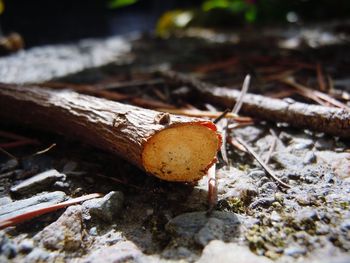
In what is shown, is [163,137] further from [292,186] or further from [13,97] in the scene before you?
[13,97]

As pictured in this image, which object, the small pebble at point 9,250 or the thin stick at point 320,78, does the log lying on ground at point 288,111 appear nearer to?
the thin stick at point 320,78

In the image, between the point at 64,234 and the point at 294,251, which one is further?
the point at 64,234

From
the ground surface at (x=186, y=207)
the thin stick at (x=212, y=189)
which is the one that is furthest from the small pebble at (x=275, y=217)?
the thin stick at (x=212, y=189)

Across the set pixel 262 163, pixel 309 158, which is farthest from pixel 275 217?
pixel 309 158

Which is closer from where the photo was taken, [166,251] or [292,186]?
[166,251]

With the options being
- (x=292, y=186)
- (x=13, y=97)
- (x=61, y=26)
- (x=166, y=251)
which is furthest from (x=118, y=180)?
(x=61, y=26)

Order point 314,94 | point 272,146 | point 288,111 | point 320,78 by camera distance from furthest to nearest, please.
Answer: point 320,78, point 314,94, point 288,111, point 272,146

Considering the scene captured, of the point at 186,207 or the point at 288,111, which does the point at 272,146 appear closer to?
the point at 288,111
